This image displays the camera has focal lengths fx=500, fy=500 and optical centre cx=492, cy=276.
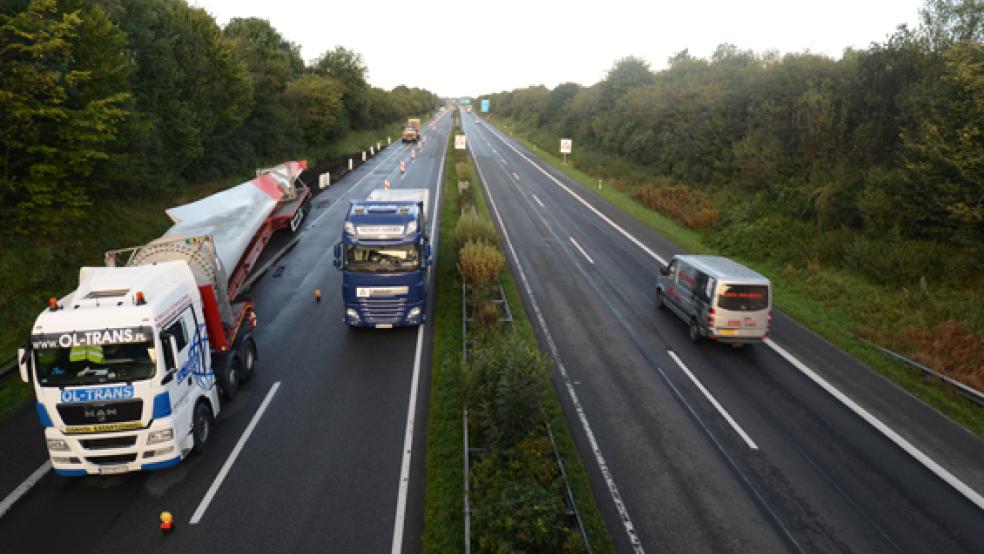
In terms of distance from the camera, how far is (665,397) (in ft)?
42.3

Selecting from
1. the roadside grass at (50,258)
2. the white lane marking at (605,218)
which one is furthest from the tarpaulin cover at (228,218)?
the white lane marking at (605,218)

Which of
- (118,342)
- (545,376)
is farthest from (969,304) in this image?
(118,342)

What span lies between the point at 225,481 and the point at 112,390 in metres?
2.67

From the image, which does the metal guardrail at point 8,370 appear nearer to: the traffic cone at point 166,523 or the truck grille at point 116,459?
the truck grille at point 116,459

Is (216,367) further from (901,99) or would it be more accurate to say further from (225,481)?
(901,99)

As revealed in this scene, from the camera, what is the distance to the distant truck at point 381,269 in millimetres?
15312

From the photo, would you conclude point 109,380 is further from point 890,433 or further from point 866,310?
point 866,310

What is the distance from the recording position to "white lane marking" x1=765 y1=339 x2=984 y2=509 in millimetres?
9719

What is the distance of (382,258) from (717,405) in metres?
10.2

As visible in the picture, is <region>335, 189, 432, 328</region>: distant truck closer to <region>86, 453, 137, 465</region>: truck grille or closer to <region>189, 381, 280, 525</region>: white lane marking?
<region>189, 381, 280, 525</region>: white lane marking

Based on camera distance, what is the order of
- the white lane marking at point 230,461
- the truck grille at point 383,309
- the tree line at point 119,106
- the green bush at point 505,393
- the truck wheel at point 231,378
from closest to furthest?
the white lane marking at point 230,461
the green bush at point 505,393
the truck wheel at point 231,378
the truck grille at point 383,309
the tree line at point 119,106

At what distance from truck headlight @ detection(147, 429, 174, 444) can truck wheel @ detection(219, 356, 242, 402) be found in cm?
279

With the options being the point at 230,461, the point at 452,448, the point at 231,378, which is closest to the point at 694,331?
the point at 452,448

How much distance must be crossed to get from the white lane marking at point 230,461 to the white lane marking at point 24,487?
3.44 meters
